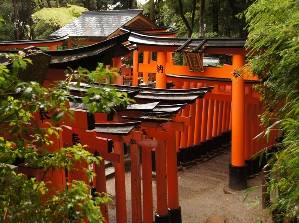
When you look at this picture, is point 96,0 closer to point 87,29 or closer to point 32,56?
point 87,29

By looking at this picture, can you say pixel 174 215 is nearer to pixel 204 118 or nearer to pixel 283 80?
pixel 283 80

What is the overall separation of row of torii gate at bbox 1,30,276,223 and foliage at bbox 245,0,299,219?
1.02m

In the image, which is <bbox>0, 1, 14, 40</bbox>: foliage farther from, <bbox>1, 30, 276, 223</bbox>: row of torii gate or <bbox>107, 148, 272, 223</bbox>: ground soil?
<bbox>107, 148, 272, 223</bbox>: ground soil

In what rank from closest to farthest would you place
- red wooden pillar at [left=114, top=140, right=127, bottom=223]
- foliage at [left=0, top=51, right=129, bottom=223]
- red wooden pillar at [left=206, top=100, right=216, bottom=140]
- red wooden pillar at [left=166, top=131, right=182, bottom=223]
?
foliage at [left=0, top=51, right=129, bottom=223] → red wooden pillar at [left=114, top=140, right=127, bottom=223] → red wooden pillar at [left=166, top=131, right=182, bottom=223] → red wooden pillar at [left=206, top=100, right=216, bottom=140]

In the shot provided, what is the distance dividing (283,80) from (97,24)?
16129 millimetres

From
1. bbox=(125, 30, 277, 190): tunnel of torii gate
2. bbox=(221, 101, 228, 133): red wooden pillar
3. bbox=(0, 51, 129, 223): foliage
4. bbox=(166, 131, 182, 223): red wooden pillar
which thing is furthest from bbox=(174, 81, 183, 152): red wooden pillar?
bbox=(0, 51, 129, 223): foliage

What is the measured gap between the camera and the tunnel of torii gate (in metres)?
9.89

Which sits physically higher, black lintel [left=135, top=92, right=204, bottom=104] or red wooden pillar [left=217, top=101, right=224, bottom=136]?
black lintel [left=135, top=92, right=204, bottom=104]

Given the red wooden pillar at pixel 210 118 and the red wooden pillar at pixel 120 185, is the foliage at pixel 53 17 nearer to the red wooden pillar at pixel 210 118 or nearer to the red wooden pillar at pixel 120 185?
the red wooden pillar at pixel 210 118

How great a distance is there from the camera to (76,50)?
616cm

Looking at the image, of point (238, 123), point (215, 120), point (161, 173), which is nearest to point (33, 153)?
point (161, 173)

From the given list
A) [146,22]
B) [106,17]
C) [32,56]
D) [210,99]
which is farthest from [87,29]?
[32,56]

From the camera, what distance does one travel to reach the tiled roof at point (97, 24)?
1970 cm

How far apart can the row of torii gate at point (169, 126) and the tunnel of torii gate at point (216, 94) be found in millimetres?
26
